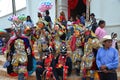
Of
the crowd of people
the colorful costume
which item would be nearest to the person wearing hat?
the crowd of people

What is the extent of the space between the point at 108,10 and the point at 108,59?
330 inches

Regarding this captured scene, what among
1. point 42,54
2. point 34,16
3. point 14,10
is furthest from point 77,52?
point 14,10

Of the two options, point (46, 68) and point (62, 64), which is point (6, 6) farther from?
point (62, 64)

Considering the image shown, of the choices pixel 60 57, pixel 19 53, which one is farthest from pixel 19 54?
pixel 60 57

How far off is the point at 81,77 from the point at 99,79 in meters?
1.42

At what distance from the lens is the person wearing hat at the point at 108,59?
6.86 m

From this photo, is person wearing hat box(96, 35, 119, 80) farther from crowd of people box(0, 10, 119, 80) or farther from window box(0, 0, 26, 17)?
window box(0, 0, 26, 17)

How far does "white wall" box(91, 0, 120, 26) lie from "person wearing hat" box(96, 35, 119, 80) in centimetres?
797

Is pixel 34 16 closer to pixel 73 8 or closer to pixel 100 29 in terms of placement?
pixel 73 8

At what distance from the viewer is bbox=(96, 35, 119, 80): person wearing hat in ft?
22.5

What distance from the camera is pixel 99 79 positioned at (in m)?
7.18

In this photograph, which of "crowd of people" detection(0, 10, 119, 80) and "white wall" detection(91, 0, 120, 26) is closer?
"crowd of people" detection(0, 10, 119, 80)

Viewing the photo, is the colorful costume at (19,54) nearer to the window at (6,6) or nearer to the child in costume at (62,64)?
the child in costume at (62,64)

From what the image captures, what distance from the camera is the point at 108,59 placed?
6.90 m
